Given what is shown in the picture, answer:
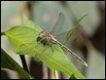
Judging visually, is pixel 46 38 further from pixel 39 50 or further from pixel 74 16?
pixel 74 16

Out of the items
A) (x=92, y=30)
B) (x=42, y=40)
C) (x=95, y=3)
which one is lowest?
(x=42, y=40)

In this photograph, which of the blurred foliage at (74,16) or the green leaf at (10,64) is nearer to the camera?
the green leaf at (10,64)

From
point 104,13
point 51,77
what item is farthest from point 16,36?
point 104,13

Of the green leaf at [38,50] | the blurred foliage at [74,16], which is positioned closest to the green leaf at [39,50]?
the green leaf at [38,50]

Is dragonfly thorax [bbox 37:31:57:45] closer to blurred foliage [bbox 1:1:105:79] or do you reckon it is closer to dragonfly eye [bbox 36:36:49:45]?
dragonfly eye [bbox 36:36:49:45]

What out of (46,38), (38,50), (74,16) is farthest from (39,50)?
(74,16)

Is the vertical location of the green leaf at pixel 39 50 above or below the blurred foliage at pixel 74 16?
below

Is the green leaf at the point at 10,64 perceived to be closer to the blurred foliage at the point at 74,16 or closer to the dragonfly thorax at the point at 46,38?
the dragonfly thorax at the point at 46,38

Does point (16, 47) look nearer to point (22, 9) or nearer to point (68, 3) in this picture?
point (22, 9)
